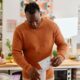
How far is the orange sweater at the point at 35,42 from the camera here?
1.98 metres

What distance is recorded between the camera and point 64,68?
3152 millimetres

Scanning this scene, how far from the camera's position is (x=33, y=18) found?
187cm

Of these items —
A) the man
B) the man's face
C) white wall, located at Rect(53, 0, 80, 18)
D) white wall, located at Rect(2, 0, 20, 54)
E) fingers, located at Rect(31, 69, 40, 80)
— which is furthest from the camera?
white wall, located at Rect(53, 0, 80, 18)

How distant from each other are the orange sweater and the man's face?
0.29 feet

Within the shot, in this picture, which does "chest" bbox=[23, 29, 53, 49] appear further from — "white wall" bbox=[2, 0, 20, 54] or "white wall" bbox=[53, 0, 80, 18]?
"white wall" bbox=[53, 0, 80, 18]

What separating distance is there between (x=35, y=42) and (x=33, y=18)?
24cm

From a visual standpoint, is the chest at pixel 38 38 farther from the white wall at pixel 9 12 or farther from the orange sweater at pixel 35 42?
the white wall at pixel 9 12

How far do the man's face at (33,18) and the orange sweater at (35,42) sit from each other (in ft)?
0.29

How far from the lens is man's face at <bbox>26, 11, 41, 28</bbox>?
185cm

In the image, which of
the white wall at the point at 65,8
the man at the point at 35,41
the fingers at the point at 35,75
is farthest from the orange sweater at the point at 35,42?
the white wall at the point at 65,8

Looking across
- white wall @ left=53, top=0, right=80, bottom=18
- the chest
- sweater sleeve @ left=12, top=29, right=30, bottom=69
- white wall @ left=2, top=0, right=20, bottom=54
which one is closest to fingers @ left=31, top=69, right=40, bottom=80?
sweater sleeve @ left=12, top=29, right=30, bottom=69

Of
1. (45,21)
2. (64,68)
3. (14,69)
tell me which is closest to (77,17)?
(64,68)

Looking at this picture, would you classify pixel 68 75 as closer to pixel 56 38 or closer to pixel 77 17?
pixel 77 17

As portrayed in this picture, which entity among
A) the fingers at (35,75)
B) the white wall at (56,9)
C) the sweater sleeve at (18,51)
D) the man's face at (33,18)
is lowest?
the fingers at (35,75)
